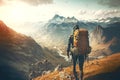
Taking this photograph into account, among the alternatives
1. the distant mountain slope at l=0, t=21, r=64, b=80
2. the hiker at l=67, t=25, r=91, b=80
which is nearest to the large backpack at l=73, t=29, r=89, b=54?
the hiker at l=67, t=25, r=91, b=80

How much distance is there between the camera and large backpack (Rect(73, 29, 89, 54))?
21.7m

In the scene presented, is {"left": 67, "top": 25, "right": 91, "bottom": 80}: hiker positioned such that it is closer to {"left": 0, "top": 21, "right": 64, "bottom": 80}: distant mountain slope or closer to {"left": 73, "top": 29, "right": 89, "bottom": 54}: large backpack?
{"left": 73, "top": 29, "right": 89, "bottom": 54}: large backpack

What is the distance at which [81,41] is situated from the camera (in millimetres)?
21844

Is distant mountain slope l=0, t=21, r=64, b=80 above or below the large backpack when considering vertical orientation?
above

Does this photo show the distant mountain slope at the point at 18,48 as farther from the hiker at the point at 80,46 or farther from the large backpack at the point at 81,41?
the large backpack at the point at 81,41

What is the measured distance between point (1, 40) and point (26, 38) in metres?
44.5

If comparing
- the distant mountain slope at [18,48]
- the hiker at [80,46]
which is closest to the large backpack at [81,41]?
the hiker at [80,46]

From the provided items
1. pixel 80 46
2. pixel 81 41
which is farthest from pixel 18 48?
pixel 80 46

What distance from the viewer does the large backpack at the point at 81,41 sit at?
21.7 m

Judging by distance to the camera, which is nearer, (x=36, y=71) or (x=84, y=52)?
(x=84, y=52)

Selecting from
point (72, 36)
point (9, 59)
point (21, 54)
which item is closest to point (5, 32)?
point (21, 54)

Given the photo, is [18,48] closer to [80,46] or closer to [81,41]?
[81,41]

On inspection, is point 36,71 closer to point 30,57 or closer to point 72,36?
point 72,36

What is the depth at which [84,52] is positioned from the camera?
855 inches
